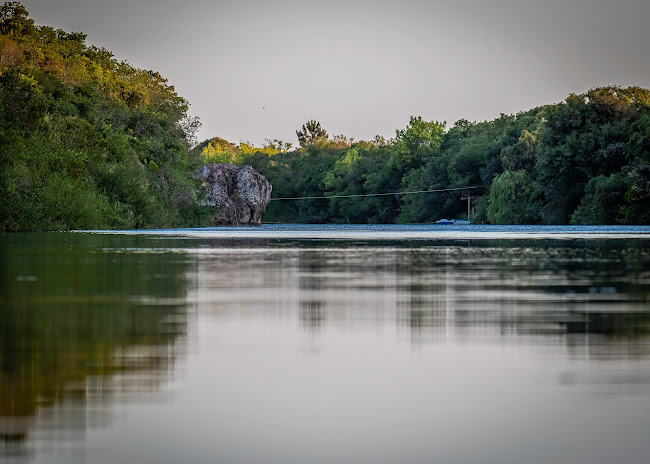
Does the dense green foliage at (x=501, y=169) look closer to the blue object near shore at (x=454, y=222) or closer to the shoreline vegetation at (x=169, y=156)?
the shoreline vegetation at (x=169, y=156)

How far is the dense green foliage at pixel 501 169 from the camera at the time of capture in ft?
213

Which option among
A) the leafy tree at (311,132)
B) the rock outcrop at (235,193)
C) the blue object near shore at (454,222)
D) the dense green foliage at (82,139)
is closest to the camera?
the dense green foliage at (82,139)

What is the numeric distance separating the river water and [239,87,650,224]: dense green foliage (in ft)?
182

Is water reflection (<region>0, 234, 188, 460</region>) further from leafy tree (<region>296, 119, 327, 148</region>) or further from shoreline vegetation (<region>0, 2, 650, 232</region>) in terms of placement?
leafy tree (<region>296, 119, 327, 148</region>)

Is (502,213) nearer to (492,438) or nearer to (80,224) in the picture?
(80,224)

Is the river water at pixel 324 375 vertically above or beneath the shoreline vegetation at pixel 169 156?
beneath

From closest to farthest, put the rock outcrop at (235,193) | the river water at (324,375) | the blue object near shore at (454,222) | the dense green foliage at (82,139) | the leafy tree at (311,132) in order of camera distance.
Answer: the river water at (324,375)
the dense green foliage at (82,139)
the rock outcrop at (235,193)
the blue object near shore at (454,222)
the leafy tree at (311,132)

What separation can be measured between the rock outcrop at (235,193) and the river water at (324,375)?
7945 cm

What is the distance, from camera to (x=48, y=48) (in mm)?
65625

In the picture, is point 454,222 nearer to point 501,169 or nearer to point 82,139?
point 501,169

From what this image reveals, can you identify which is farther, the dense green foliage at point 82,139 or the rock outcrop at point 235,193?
the rock outcrop at point 235,193

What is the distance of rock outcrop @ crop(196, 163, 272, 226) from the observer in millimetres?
88750

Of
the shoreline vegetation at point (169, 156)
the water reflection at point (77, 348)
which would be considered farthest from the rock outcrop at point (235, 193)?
the water reflection at point (77, 348)

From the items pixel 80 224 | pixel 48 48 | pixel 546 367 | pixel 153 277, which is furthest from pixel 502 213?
pixel 546 367
